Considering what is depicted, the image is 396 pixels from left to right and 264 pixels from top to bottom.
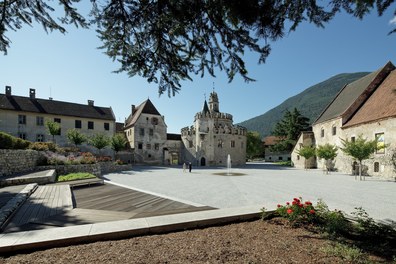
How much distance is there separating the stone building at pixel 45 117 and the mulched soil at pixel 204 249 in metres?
34.2

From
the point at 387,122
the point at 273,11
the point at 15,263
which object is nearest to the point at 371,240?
the point at 273,11

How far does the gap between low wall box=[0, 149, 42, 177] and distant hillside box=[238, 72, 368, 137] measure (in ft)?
435

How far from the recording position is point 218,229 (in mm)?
4828

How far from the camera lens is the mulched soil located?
11.0 ft

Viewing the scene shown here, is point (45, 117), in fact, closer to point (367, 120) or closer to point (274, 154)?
point (367, 120)

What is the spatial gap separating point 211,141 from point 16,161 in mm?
30197

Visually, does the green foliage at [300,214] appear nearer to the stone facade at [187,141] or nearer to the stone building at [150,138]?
the stone facade at [187,141]

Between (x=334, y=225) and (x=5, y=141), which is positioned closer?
(x=334, y=225)

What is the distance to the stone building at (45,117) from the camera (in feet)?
94.4

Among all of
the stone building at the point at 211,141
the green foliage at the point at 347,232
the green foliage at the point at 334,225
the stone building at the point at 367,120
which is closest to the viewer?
the green foliage at the point at 347,232

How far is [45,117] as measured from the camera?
31.3 m

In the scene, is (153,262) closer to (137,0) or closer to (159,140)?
(137,0)

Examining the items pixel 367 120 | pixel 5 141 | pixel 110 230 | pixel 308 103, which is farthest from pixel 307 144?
pixel 308 103

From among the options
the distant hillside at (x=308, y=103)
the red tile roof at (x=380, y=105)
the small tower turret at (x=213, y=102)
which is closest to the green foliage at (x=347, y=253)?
the red tile roof at (x=380, y=105)
